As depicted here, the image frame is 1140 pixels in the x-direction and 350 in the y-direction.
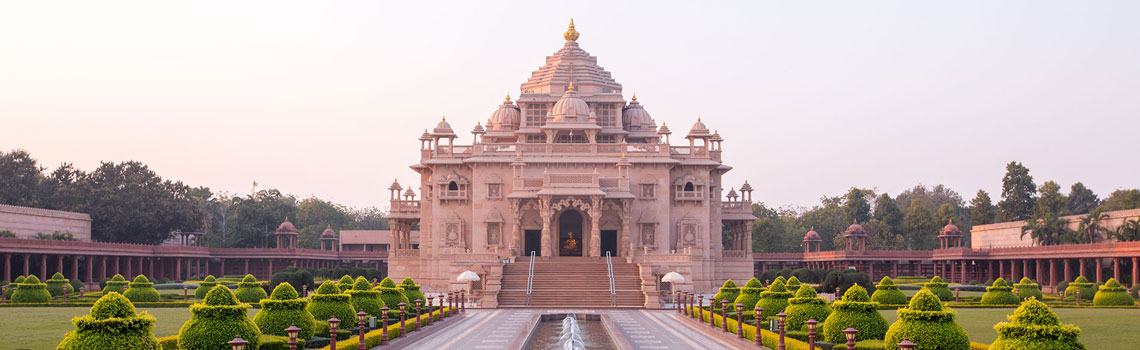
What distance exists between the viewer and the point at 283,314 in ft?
80.1

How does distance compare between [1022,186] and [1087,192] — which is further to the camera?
[1087,192]

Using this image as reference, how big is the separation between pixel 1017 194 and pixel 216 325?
80315mm

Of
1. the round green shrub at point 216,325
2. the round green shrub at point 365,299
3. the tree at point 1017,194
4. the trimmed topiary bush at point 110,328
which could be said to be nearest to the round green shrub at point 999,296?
the round green shrub at point 365,299

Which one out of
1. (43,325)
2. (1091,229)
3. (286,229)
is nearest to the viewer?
(43,325)

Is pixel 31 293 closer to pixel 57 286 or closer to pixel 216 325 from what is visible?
pixel 57 286

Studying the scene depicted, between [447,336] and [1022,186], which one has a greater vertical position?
[1022,186]

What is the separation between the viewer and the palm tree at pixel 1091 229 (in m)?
66.7

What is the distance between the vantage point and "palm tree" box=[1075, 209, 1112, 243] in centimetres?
6669

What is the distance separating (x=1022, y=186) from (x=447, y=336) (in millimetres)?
70693

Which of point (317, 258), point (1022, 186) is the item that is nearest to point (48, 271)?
point (317, 258)

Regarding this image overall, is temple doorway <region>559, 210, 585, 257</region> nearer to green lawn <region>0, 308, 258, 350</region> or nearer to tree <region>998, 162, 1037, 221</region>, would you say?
green lawn <region>0, 308, 258, 350</region>

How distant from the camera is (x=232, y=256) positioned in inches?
3019

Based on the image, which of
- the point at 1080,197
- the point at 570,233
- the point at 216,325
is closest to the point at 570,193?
the point at 570,233

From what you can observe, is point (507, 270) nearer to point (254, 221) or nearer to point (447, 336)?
point (447, 336)
